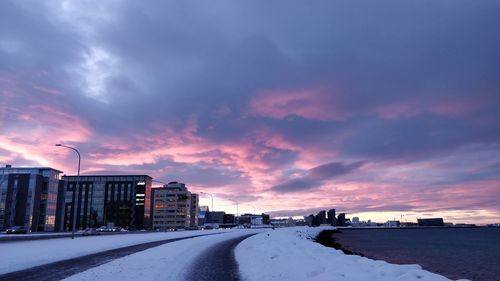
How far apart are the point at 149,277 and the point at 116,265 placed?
5469 millimetres

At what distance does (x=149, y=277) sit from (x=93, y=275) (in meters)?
2.65

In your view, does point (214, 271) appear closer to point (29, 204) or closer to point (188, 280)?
point (188, 280)

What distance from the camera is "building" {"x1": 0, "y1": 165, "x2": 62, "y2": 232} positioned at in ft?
446

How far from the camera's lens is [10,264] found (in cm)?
2297

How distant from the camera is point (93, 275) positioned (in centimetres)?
1844

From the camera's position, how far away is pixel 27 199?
13675cm

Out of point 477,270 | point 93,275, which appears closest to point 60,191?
point 477,270

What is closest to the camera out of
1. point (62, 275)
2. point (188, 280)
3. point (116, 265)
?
point (188, 280)

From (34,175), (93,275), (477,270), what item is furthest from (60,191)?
(93,275)

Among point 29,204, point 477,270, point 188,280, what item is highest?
point 29,204

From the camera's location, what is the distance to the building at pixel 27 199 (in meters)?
136

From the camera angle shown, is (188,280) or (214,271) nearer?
(188,280)

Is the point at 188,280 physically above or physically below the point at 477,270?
above

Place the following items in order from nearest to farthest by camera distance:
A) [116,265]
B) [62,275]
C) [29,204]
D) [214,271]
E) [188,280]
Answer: [188,280] < [62,275] < [214,271] < [116,265] < [29,204]
